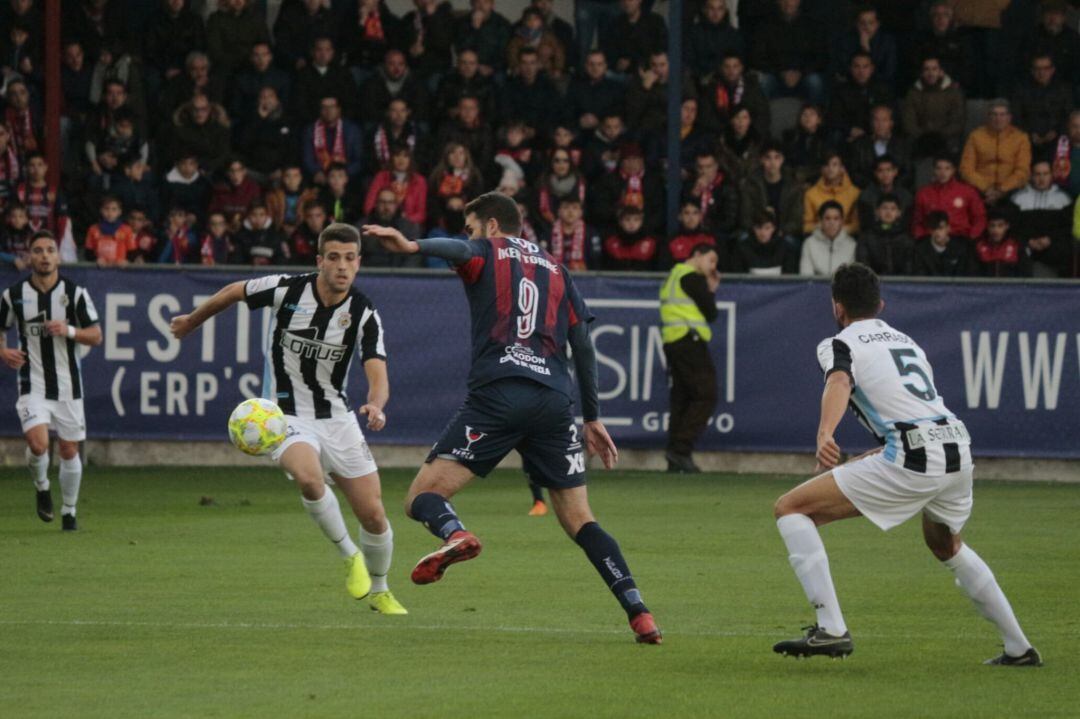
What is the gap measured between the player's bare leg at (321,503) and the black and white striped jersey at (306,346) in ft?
0.99

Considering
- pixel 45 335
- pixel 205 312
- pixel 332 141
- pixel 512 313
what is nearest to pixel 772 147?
pixel 332 141

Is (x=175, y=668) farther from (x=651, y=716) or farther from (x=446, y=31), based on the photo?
(x=446, y=31)

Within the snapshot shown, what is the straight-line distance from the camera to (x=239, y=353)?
18875mm

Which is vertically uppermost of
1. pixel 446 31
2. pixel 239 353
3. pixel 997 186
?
pixel 446 31

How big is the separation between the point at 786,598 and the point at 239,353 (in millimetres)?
9422

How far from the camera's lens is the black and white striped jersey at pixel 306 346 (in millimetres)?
10078

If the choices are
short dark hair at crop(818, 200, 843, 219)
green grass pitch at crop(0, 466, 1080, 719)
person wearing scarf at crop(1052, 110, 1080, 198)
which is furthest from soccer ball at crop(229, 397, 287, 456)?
person wearing scarf at crop(1052, 110, 1080, 198)

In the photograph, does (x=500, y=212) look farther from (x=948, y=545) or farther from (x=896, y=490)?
(x=948, y=545)

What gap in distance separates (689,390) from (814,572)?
1063cm

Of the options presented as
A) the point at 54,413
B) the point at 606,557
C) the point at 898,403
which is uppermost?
the point at 898,403

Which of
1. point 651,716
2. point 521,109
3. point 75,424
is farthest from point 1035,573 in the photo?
point 521,109

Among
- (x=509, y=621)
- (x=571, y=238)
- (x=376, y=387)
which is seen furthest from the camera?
(x=571, y=238)

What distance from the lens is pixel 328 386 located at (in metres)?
10.1

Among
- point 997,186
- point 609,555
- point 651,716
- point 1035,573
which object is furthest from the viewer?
point 997,186
